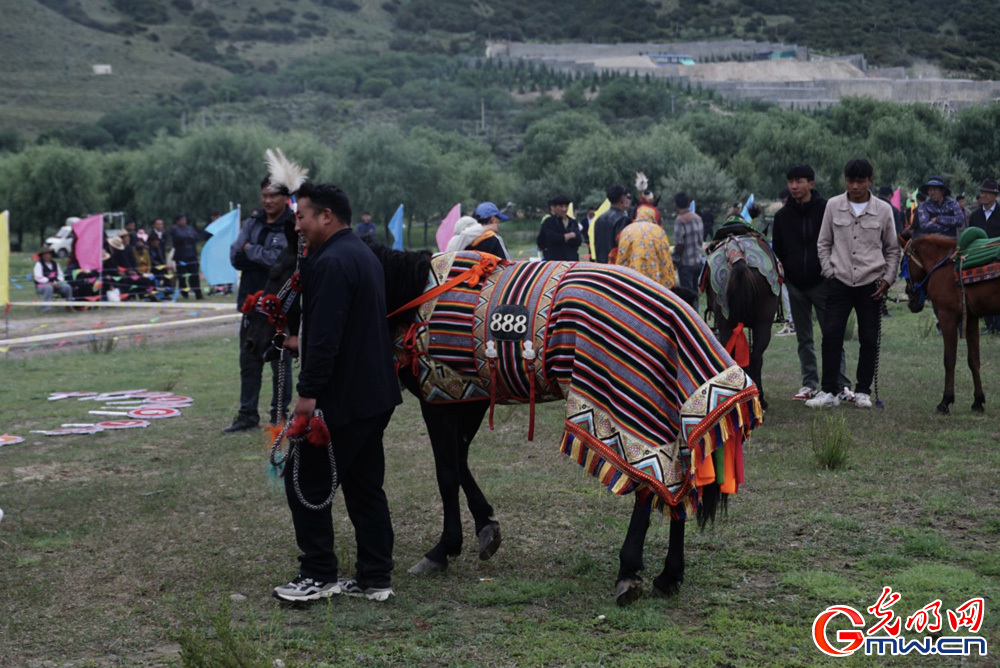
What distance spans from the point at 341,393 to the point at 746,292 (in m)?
5.02

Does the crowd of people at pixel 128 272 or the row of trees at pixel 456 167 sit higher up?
the row of trees at pixel 456 167

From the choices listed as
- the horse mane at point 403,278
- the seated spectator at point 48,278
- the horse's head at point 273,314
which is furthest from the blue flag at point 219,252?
the horse mane at point 403,278

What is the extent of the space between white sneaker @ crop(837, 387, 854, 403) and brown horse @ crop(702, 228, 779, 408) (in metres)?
0.78

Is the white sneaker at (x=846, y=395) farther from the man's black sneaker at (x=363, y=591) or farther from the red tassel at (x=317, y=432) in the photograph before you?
the red tassel at (x=317, y=432)

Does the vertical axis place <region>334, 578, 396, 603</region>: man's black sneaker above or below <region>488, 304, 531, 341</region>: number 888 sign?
below

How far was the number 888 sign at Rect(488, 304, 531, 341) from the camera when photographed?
5199 mm

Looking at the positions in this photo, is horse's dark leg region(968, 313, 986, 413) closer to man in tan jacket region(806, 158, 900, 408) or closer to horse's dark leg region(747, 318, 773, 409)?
man in tan jacket region(806, 158, 900, 408)

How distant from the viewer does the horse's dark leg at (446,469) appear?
5613 mm

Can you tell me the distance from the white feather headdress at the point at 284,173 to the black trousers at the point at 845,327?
5350mm

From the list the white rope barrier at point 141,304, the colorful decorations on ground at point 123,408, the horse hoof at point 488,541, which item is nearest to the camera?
the horse hoof at point 488,541

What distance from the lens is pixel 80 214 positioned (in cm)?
4897

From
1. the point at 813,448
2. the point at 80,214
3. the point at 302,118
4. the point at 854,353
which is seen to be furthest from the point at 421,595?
the point at 302,118

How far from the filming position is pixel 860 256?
916 cm

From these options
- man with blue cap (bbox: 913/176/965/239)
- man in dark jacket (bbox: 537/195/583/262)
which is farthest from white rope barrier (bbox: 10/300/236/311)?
man with blue cap (bbox: 913/176/965/239)
